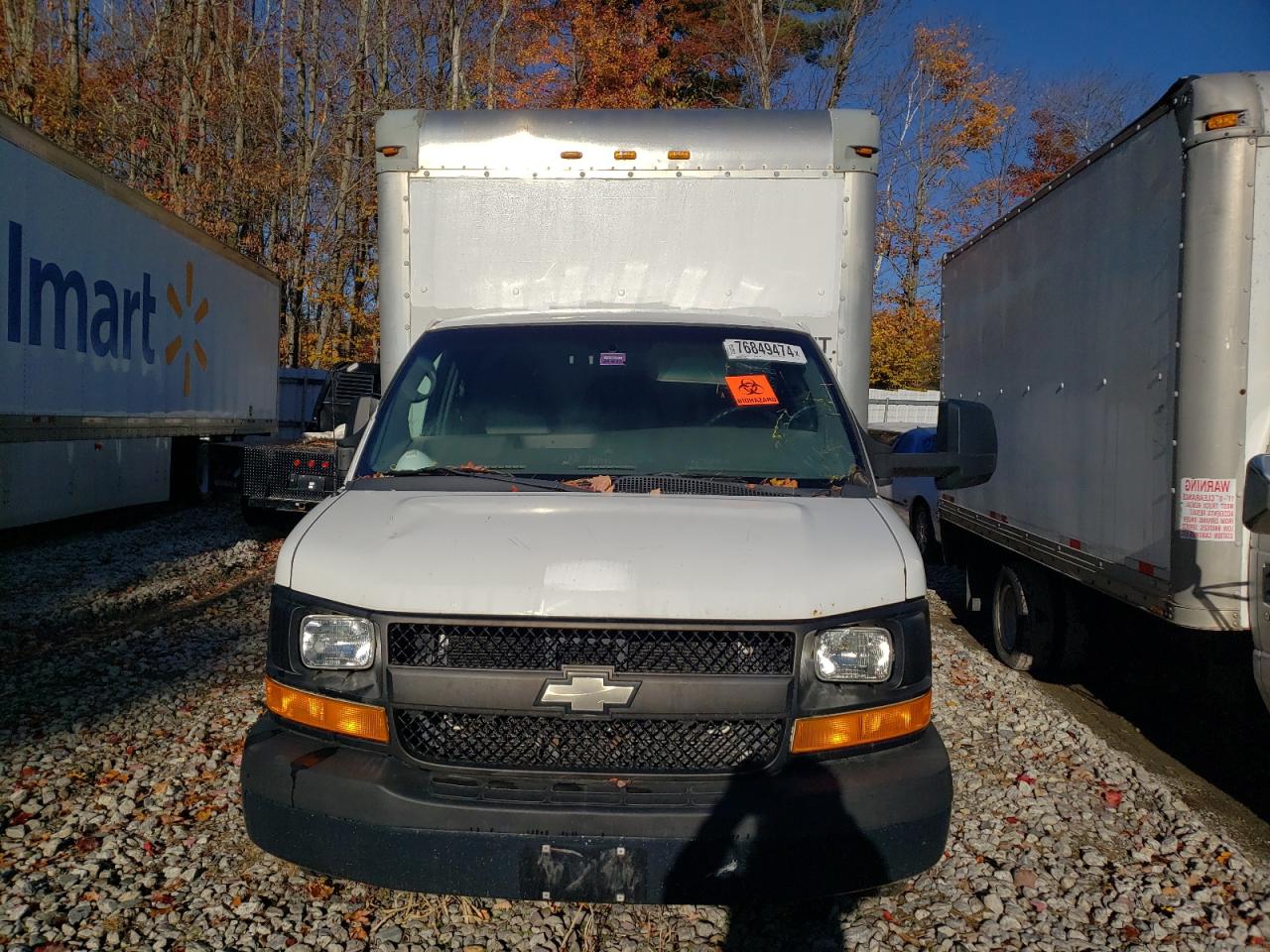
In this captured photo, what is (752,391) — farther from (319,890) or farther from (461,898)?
(319,890)

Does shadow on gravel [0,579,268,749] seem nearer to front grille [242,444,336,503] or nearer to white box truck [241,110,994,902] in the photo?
white box truck [241,110,994,902]

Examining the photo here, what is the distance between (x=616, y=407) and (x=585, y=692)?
143 centimetres

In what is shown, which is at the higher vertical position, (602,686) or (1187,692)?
(602,686)

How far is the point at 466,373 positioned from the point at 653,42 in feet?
85.4

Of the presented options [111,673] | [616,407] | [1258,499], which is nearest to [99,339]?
[111,673]

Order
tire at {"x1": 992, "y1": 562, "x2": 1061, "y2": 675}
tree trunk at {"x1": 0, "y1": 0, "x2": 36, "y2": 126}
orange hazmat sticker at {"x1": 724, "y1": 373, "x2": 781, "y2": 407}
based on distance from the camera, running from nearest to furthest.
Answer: orange hazmat sticker at {"x1": 724, "y1": 373, "x2": 781, "y2": 407}
tire at {"x1": 992, "y1": 562, "x2": 1061, "y2": 675}
tree trunk at {"x1": 0, "y1": 0, "x2": 36, "y2": 126}

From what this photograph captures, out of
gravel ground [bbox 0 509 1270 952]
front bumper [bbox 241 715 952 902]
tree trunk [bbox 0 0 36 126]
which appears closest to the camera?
front bumper [bbox 241 715 952 902]

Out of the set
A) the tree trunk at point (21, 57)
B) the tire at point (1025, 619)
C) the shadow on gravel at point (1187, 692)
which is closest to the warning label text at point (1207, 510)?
the shadow on gravel at point (1187, 692)

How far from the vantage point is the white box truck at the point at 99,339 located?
824 cm

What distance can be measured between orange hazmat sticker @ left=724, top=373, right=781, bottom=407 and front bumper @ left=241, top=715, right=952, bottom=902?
1557 mm

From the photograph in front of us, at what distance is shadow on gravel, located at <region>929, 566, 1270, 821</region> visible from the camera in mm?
4543

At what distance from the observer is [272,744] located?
2.77 m

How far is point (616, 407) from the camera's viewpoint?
12.4 ft

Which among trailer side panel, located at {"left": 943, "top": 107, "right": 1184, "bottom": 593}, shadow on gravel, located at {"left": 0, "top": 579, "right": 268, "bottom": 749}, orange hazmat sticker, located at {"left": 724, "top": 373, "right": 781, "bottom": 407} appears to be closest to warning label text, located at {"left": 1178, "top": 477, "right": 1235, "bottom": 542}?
trailer side panel, located at {"left": 943, "top": 107, "right": 1184, "bottom": 593}
